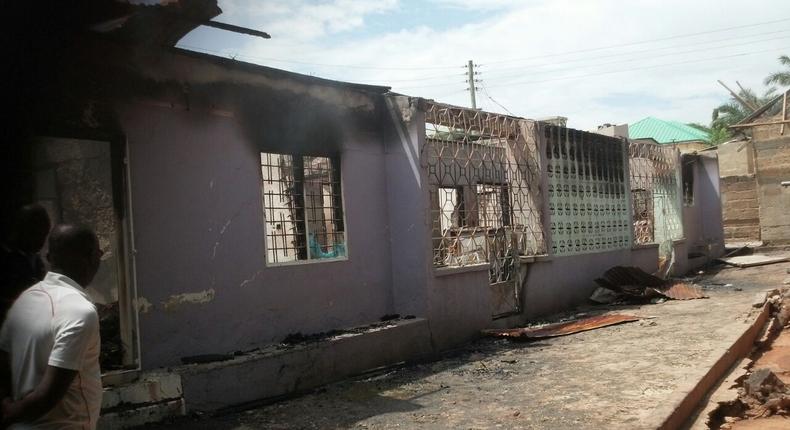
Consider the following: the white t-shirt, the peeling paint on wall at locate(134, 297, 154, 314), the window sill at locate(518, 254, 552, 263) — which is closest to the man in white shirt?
the white t-shirt

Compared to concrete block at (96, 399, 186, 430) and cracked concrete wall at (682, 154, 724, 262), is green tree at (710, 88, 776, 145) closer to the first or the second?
cracked concrete wall at (682, 154, 724, 262)

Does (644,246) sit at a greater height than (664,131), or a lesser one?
lesser

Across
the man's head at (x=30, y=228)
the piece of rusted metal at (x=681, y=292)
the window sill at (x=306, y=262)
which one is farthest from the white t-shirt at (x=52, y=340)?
the piece of rusted metal at (x=681, y=292)

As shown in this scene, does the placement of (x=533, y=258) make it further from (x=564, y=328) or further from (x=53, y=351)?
(x=53, y=351)

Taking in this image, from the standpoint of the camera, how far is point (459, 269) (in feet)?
27.9

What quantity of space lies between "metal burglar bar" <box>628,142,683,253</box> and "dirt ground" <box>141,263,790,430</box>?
605 centimetres

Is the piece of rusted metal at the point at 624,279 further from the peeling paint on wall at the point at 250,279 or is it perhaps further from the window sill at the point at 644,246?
the peeling paint on wall at the point at 250,279

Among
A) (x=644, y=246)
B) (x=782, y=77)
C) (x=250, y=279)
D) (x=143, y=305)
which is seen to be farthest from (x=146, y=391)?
(x=782, y=77)

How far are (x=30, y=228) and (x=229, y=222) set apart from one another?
3648 millimetres

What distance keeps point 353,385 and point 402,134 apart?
3.23m

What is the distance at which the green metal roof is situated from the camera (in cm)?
3953

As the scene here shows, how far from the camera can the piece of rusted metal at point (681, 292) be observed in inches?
452

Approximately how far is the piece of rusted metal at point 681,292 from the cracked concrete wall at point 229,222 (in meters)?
6.32

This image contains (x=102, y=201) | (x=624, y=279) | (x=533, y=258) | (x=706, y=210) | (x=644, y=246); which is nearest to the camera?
(x=102, y=201)
